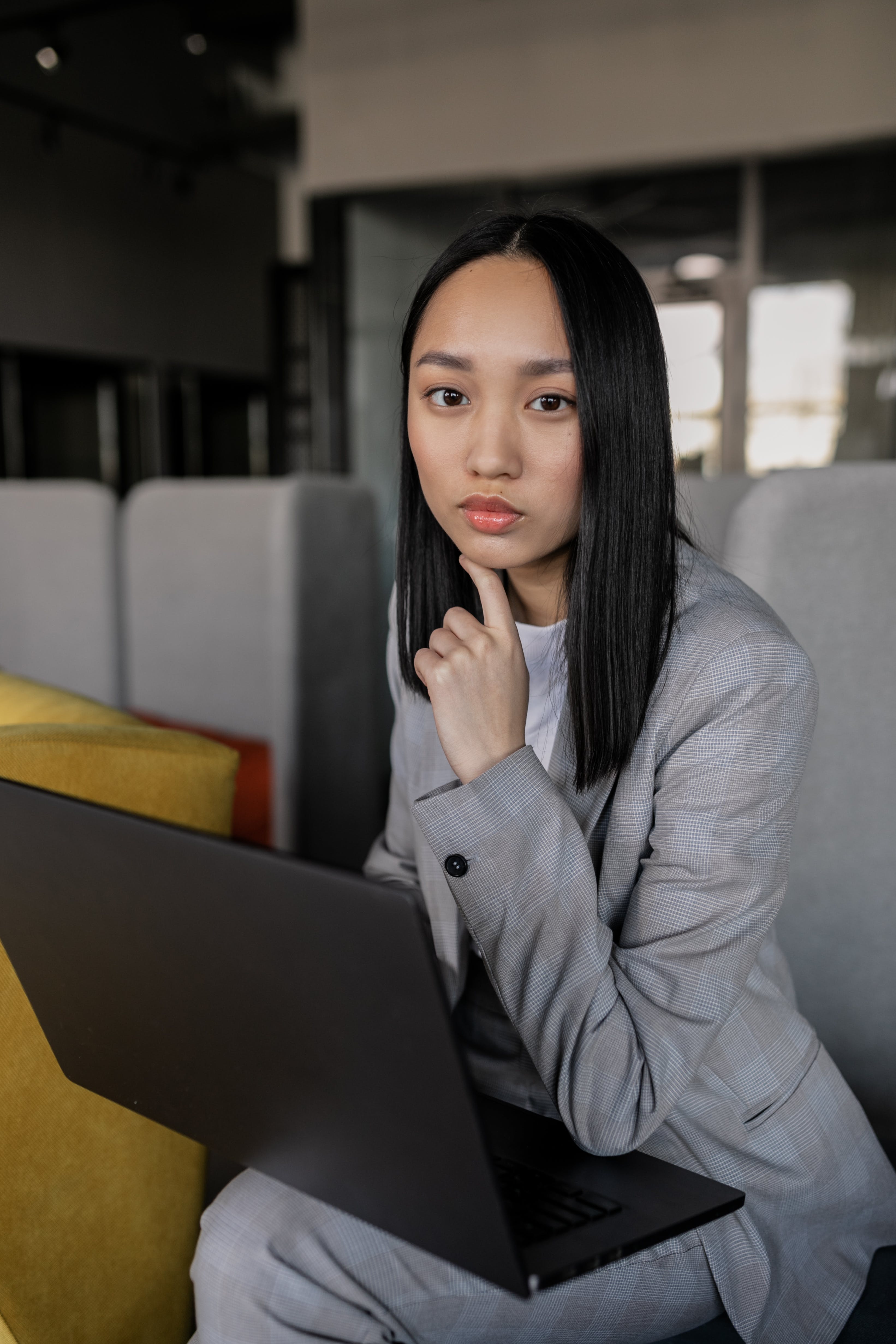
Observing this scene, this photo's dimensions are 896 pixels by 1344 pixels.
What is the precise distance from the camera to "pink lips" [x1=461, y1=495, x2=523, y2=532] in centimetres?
98

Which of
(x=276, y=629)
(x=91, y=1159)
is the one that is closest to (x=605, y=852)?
(x=91, y=1159)

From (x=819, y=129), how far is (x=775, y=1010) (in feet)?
16.3

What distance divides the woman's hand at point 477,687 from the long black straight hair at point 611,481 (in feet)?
0.22

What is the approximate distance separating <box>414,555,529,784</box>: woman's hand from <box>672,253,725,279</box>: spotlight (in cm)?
508

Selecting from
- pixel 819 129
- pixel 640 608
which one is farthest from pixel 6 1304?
pixel 819 129

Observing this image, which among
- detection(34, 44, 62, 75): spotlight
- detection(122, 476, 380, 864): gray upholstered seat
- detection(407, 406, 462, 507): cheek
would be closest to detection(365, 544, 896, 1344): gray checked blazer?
detection(407, 406, 462, 507): cheek

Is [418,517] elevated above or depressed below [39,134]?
below

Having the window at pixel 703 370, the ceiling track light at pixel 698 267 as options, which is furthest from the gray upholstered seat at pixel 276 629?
the ceiling track light at pixel 698 267

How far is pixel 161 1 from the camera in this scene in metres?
6.48

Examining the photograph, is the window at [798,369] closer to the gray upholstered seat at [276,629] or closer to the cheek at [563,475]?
the gray upholstered seat at [276,629]

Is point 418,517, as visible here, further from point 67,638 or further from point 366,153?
point 366,153

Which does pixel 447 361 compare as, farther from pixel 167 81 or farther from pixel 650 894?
pixel 167 81

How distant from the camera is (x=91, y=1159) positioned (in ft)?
3.95

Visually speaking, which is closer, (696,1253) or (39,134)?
(696,1253)
